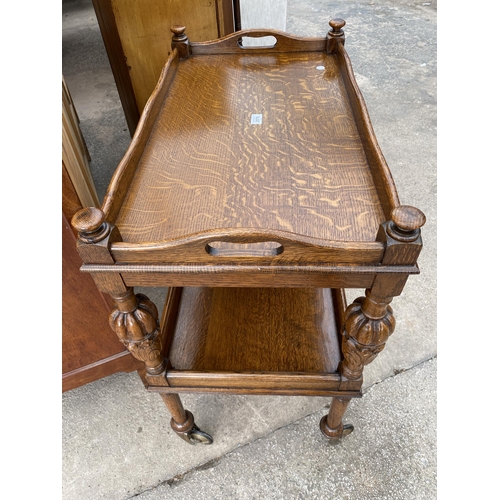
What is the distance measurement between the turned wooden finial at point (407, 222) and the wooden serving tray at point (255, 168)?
0.04 m

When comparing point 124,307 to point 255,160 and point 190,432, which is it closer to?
point 255,160

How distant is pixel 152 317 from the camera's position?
29.7 inches

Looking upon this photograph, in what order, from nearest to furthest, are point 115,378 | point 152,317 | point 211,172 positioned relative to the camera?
point 152,317 → point 211,172 → point 115,378

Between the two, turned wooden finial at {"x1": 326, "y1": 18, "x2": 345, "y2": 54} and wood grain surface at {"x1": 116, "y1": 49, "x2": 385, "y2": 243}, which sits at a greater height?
turned wooden finial at {"x1": 326, "y1": 18, "x2": 345, "y2": 54}

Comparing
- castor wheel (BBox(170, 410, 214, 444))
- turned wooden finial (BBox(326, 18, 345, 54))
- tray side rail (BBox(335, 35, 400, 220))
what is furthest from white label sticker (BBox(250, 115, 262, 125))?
castor wheel (BBox(170, 410, 214, 444))

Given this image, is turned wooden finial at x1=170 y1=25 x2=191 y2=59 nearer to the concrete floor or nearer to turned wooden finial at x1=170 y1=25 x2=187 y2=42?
turned wooden finial at x1=170 y1=25 x2=187 y2=42

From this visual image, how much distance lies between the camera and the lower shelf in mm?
880

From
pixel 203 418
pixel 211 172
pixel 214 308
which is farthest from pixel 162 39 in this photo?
pixel 203 418

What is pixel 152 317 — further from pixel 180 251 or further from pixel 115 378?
pixel 115 378

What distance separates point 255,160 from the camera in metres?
0.88

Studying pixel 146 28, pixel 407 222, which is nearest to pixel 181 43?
pixel 146 28

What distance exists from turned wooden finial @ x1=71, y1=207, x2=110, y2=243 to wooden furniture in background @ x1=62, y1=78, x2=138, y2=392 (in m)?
0.18

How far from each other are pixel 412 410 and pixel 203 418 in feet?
1.98

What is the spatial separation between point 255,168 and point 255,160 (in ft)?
0.09
